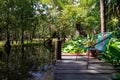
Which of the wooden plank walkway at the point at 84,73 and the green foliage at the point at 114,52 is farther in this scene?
the wooden plank walkway at the point at 84,73

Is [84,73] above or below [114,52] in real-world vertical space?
below

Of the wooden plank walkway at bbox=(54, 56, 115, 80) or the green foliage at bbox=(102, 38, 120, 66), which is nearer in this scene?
the green foliage at bbox=(102, 38, 120, 66)

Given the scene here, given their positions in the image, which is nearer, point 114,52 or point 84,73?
point 114,52

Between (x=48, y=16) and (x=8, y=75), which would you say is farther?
(x=48, y=16)

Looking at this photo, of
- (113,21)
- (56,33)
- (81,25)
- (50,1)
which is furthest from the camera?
(56,33)

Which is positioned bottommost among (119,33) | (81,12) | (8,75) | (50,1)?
(8,75)

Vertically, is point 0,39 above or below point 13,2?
below

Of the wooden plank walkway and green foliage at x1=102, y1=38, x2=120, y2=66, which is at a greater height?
green foliage at x1=102, y1=38, x2=120, y2=66

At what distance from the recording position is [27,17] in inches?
1125

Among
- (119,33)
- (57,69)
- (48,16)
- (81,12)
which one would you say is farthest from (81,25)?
(57,69)

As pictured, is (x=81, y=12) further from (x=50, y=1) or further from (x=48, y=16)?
(x=48, y=16)

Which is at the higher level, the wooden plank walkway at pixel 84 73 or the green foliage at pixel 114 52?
the green foliage at pixel 114 52

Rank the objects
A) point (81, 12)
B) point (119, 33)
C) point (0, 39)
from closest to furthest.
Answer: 1. point (119, 33)
2. point (81, 12)
3. point (0, 39)

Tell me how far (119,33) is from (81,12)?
13.0 m
